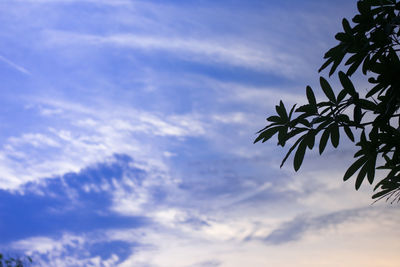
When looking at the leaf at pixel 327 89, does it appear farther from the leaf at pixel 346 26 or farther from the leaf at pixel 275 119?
the leaf at pixel 346 26

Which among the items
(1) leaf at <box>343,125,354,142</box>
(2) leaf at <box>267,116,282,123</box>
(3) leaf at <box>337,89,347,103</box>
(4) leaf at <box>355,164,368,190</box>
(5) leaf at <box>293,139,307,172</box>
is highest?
(2) leaf at <box>267,116,282,123</box>

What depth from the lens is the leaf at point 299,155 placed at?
148 inches

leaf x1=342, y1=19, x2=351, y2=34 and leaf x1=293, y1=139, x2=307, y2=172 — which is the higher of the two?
leaf x1=342, y1=19, x2=351, y2=34

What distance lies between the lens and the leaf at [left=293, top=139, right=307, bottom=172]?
377 centimetres

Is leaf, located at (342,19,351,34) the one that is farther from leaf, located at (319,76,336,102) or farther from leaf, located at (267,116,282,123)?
leaf, located at (267,116,282,123)

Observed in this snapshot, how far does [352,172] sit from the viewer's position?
3832mm

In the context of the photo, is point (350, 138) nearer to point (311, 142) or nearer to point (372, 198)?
point (311, 142)

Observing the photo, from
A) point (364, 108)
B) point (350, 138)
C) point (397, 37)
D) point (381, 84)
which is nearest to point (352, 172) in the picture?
point (350, 138)

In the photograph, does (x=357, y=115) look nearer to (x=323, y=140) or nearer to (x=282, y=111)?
(x=323, y=140)

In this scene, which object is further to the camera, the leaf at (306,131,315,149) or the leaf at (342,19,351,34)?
the leaf at (342,19,351,34)

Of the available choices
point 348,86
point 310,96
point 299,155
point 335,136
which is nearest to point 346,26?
point 348,86

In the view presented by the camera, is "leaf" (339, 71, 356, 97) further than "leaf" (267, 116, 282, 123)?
No

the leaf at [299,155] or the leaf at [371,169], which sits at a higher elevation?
the leaf at [299,155]

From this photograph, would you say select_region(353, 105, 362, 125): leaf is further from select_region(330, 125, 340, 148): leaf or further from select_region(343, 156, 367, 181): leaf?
select_region(343, 156, 367, 181): leaf
